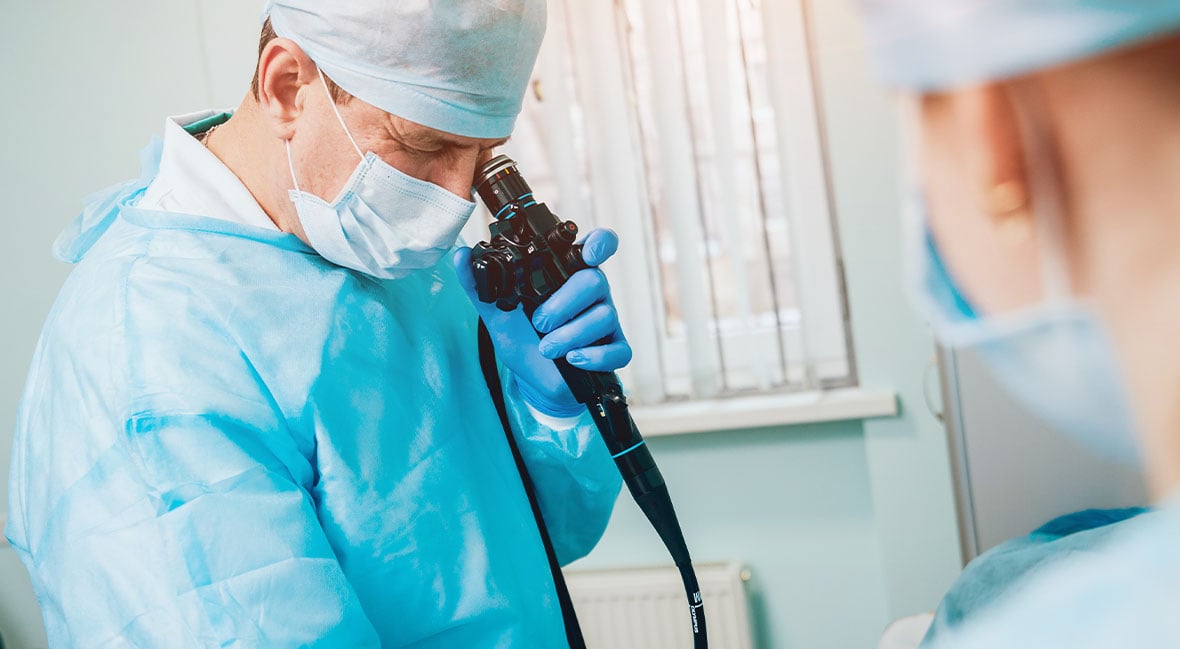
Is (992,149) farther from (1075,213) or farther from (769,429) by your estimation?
(769,429)

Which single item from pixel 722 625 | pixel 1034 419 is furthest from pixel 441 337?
pixel 722 625

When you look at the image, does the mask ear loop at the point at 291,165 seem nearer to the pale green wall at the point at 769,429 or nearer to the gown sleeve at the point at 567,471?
the gown sleeve at the point at 567,471

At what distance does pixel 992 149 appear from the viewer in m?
0.35

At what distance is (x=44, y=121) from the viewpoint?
2.26 m

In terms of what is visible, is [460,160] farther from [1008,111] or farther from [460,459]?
[1008,111]

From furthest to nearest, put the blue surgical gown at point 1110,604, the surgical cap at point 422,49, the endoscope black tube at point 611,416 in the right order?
1. the endoscope black tube at point 611,416
2. the surgical cap at point 422,49
3. the blue surgical gown at point 1110,604

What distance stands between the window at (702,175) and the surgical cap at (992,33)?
156cm

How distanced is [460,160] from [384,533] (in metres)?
0.42

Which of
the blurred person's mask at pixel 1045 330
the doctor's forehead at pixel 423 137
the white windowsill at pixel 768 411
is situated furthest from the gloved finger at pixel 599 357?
the white windowsill at pixel 768 411

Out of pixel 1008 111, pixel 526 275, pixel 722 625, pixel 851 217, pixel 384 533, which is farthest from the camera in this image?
pixel 722 625

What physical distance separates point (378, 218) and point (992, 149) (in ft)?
2.50

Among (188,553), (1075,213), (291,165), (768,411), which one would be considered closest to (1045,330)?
(1075,213)

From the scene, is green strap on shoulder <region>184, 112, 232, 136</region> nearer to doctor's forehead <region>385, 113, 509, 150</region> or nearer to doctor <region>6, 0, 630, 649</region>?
doctor <region>6, 0, 630, 649</region>

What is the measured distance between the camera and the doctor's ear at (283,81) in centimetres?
95
